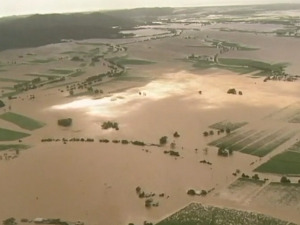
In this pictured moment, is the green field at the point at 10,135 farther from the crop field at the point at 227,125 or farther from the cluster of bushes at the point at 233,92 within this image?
the cluster of bushes at the point at 233,92

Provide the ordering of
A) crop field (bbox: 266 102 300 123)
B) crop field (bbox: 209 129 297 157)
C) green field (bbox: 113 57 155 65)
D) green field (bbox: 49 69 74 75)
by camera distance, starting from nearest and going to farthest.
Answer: crop field (bbox: 209 129 297 157)
crop field (bbox: 266 102 300 123)
green field (bbox: 49 69 74 75)
green field (bbox: 113 57 155 65)

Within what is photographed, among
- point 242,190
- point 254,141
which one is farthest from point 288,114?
point 242,190

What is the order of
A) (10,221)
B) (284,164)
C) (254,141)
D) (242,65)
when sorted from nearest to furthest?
(10,221)
(284,164)
(254,141)
(242,65)

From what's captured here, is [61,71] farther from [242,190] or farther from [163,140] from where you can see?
[242,190]

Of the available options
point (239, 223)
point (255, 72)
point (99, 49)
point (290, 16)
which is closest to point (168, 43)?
point (99, 49)

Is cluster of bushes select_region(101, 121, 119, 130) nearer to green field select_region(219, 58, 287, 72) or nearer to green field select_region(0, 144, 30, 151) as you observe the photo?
green field select_region(0, 144, 30, 151)

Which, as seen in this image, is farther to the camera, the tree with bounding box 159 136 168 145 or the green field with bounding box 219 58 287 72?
the green field with bounding box 219 58 287 72

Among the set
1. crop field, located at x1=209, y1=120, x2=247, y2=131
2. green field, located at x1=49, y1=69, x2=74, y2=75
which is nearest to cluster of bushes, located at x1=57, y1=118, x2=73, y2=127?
crop field, located at x1=209, y1=120, x2=247, y2=131

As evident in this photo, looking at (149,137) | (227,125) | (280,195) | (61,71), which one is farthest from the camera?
(61,71)
